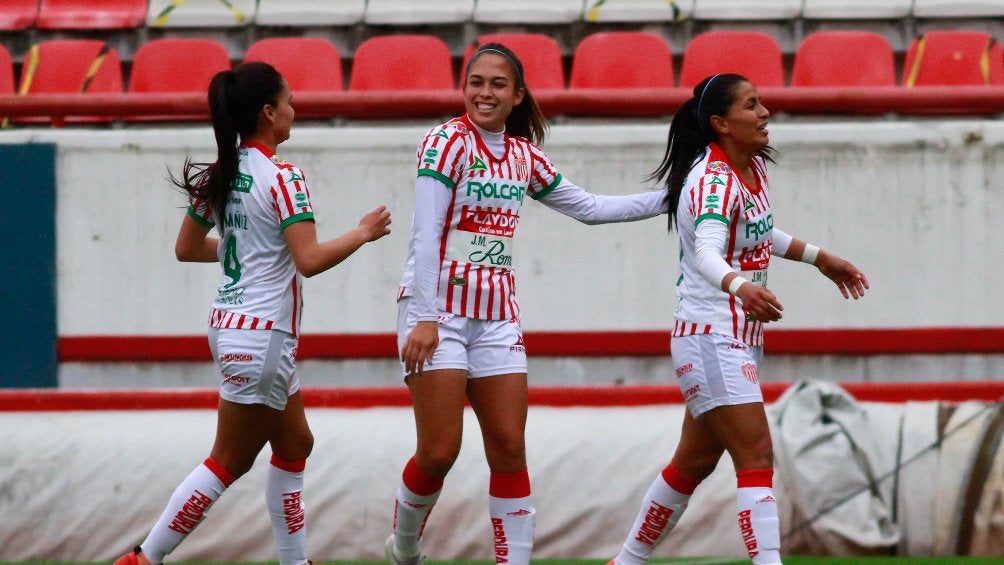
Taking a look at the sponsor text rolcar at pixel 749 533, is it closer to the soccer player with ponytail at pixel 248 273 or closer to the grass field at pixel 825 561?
the grass field at pixel 825 561

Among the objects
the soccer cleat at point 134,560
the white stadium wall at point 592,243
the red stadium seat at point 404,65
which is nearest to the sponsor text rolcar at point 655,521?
the soccer cleat at point 134,560

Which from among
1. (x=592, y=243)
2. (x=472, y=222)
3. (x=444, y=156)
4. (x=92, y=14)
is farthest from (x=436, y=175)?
(x=92, y=14)

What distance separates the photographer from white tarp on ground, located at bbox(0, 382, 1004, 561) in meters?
5.75

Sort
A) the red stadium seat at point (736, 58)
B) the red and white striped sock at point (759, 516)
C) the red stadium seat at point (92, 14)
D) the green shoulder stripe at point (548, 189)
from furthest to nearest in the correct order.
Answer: the red stadium seat at point (92, 14)
the red stadium seat at point (736, 58)
the green shoulder stripe at point (548, 189)
the red and white striped sock at point (759, 516)

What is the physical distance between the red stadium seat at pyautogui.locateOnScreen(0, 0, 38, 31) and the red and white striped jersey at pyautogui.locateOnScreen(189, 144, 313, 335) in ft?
22.8

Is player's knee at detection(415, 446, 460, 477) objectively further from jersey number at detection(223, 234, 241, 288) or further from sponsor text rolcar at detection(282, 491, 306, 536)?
jersey number at detection(223, 234, 241, 288)

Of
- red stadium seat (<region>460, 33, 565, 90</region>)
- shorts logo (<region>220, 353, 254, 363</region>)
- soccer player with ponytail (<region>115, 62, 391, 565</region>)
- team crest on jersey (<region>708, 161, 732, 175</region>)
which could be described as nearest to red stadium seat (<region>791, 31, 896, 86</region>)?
red stadium seat (<region>460, 33, 565, 90</region>)

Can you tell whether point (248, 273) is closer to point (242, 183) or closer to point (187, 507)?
point (242, 183)

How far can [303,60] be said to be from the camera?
32.1 ft

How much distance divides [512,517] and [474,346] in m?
0.58

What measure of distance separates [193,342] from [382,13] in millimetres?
3950

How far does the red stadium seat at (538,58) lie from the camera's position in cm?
953

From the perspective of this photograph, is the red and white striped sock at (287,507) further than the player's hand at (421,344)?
Yes

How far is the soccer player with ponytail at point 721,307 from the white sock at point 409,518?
29.0 inches
